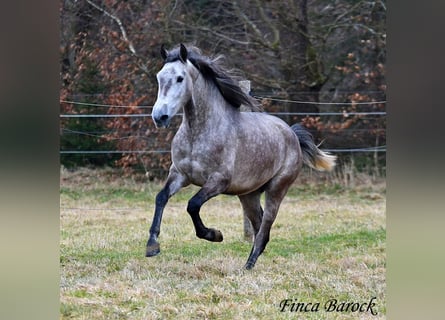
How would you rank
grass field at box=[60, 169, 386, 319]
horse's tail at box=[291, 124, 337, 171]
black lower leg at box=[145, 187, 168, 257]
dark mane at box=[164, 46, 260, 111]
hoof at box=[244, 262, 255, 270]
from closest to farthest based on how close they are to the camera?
grass field at box=[60, 169, 386, 319] → black lower leg at box=[145, 187, 168, 257] → dark mane at box=[164, 46, 260, 111] → hoof at box=[244, 262, 255, 270] → horse's tail at box=[291, 124, 337, 171]

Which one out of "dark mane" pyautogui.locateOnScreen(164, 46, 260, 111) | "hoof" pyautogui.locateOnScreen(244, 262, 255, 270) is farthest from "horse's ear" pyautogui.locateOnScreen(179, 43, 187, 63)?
"hoof" pyautogui.locateOnScreen(244, 262, 255, 270)

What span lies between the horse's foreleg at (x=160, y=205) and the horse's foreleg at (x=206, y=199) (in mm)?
170

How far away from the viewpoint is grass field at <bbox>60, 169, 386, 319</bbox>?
4.05m

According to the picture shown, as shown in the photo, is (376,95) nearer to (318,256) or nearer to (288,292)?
(318,256)

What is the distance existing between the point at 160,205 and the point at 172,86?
875 millimetres

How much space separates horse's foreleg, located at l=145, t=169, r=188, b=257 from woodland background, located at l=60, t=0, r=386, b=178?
6.39 meters

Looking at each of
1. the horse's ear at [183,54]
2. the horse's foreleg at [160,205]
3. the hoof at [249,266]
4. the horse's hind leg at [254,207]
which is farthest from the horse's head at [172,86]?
the hoof at [249,266]

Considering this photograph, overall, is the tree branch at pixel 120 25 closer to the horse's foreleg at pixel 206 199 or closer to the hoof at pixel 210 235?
the horse's foreleg at pixel 206 199

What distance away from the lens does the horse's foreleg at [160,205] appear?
486 centimetres

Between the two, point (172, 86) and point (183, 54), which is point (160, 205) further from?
point (183, 54)

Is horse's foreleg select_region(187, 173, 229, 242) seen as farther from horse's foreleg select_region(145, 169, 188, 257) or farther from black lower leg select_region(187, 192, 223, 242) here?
horse's foreleg select_region(145, 169, 188, 257)

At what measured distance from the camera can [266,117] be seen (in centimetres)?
586

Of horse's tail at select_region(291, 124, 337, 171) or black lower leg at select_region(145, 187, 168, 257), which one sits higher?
horse's tail at select_region(291, 124, 337, 171)
